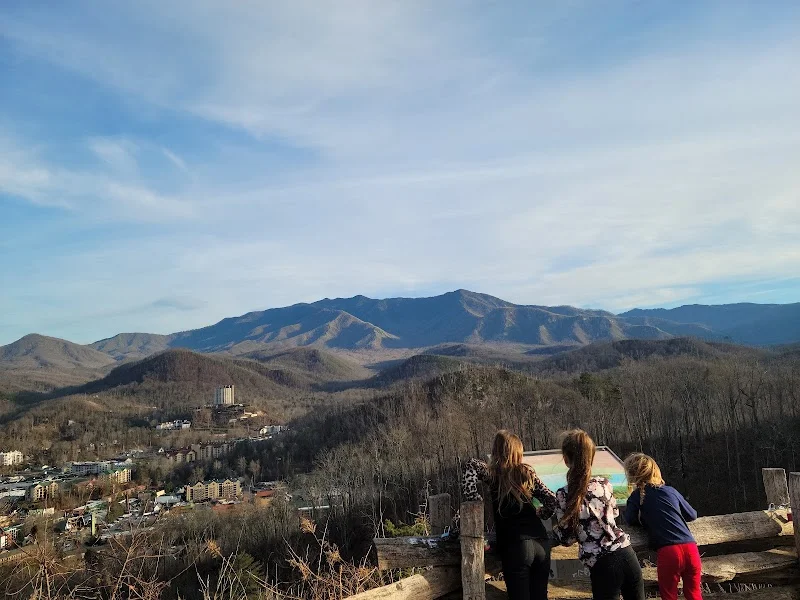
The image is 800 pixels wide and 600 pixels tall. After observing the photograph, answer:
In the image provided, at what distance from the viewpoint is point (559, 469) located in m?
8.74

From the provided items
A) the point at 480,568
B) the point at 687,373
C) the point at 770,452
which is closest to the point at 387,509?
the point at 770,452

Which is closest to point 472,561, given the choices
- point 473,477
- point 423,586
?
point 423,586

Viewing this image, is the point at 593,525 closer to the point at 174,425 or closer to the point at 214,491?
the point at 214,491

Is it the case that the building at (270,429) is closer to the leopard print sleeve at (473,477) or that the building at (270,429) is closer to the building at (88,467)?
the building at (88,467)

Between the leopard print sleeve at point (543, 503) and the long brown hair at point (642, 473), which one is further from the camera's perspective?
the long brown hair at point (642, 473)

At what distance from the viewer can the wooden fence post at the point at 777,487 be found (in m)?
5.80

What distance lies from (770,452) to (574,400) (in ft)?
51.5

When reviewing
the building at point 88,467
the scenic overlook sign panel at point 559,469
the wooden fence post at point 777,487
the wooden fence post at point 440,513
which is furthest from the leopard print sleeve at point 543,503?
the building at point 88,467

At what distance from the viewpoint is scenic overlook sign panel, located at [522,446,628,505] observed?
852 cm

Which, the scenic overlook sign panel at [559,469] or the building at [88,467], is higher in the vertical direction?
the scenic overlook sign panel at [559,469]

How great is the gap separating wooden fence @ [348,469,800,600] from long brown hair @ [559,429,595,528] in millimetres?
671

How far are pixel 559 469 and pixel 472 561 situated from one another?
453 cm

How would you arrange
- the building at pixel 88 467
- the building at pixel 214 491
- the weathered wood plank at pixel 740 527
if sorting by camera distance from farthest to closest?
1. the building at pixel 88 467
2. the building at pixel 214 491
3. the weathered wood plank at pixel 740 527

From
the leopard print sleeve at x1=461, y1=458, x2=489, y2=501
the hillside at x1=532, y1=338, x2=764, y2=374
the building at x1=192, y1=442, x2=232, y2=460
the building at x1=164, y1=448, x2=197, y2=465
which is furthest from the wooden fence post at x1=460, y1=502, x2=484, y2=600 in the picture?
the hillside at x1=532, y1=338, x2=764, y2=374
